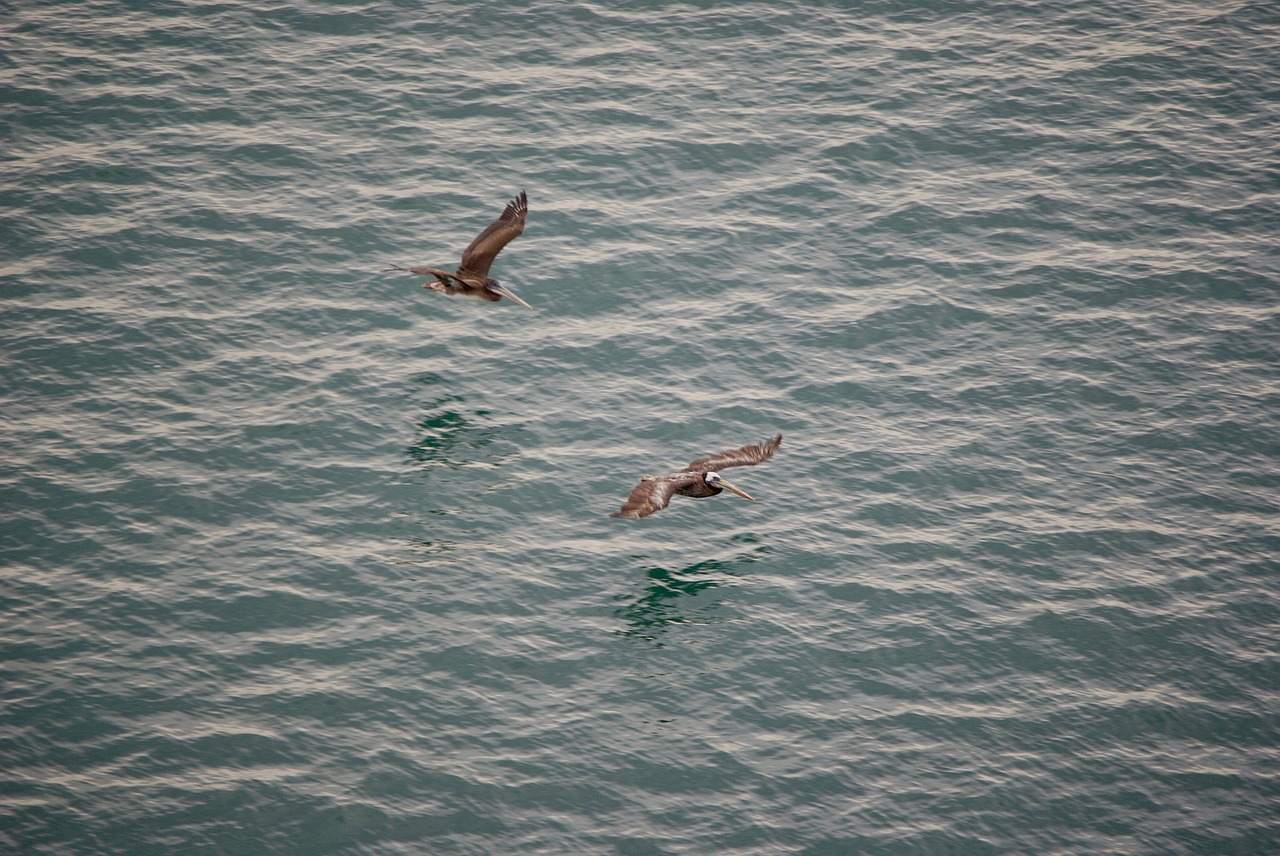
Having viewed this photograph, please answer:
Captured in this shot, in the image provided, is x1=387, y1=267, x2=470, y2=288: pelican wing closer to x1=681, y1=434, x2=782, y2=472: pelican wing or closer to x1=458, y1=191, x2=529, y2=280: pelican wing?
x1=458, y1=191, x2=529, y2=280: pelican wing

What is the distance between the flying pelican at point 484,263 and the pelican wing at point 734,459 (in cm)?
702

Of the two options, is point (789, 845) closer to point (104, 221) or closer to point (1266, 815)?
point (1266, 815)

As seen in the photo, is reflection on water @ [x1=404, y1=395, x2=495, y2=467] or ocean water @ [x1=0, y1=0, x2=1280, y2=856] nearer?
ocean water @ [x1=0, y1=0, x2=1280, y2=856]

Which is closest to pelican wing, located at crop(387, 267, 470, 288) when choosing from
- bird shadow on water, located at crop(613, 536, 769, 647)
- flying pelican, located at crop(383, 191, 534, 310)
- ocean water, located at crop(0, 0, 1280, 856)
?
flying pelican, located at crop(383, 191, 534, 310)

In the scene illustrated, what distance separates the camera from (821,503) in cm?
3684

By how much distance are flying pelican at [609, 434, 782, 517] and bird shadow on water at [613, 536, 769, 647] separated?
1.95 m

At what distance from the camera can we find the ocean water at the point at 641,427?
96.1 ft

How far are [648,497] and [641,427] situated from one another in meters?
6.65

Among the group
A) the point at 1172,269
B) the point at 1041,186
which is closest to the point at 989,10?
the point at 1041,186

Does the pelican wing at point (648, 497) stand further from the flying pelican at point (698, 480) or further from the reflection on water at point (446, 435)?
the reflection on water at point (446, 435)

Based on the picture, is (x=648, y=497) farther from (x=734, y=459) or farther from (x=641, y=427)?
(x=641, y=427)

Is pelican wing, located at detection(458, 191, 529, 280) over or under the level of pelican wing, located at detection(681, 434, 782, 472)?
over

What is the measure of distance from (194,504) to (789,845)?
61.2ft

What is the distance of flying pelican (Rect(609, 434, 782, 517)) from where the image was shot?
32375 millimetres
